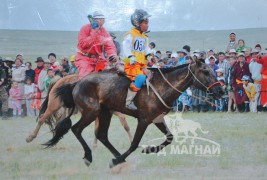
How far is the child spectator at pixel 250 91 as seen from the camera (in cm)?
2331

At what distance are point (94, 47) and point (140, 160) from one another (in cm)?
244

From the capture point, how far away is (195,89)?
77.9ft

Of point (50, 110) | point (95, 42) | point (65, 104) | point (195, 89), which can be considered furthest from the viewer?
point (195, 89)

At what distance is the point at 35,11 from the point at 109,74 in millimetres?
25948

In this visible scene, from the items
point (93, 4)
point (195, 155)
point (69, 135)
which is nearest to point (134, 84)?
point (195, 155)

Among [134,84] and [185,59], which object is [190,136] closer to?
[134,84]

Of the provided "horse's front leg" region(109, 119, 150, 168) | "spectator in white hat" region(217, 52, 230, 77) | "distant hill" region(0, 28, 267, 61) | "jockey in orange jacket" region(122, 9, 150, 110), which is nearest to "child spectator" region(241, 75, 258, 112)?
"spectator in white hat" region(217, 52, 230, 77)

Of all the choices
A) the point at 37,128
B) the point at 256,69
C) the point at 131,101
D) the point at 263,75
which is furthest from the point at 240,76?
the point at 131,101

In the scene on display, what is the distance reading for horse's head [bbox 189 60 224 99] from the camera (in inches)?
504

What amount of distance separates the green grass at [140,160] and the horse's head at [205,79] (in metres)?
1.02

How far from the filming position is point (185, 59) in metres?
22.5

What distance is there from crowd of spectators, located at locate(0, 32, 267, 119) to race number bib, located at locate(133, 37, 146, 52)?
8725mm

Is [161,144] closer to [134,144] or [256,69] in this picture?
[134,144]

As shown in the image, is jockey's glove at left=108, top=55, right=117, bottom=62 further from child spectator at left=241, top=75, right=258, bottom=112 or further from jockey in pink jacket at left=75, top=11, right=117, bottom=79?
child spectator at left=241, top=75, right=258, bottom=112
